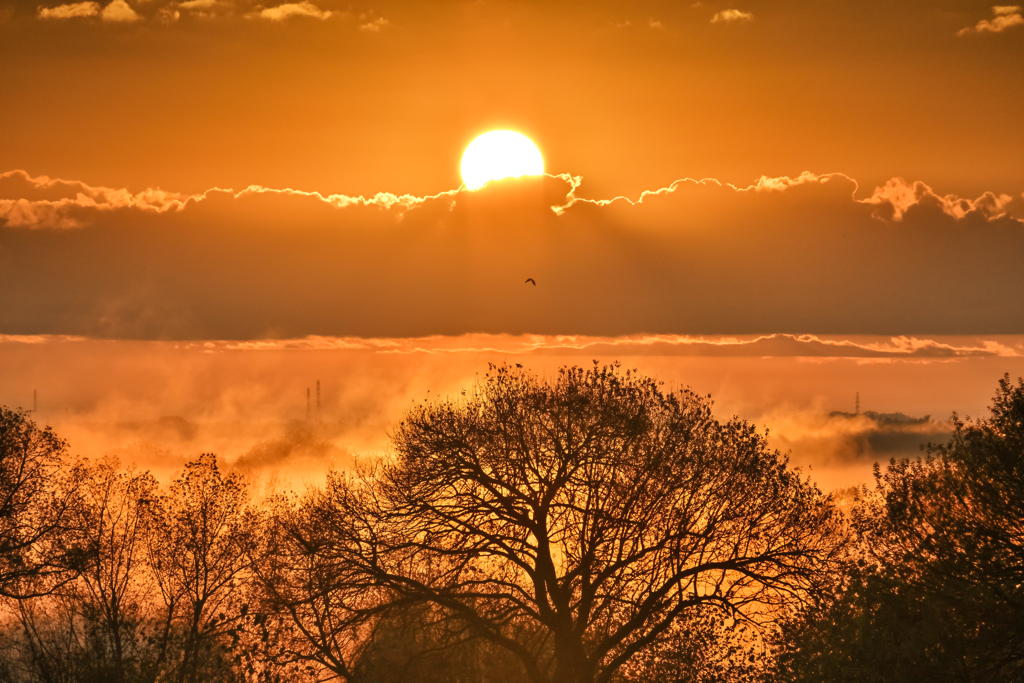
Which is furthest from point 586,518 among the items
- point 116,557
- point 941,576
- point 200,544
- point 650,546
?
point 116,557

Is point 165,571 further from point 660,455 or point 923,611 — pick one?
point 923,611

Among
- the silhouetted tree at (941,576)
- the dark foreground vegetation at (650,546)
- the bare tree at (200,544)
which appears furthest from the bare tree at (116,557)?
the silhouetted tree at (941,576)

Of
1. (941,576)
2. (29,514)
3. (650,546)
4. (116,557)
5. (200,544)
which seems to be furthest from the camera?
(116,557)

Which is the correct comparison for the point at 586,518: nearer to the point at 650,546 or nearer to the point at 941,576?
the point at 650,546

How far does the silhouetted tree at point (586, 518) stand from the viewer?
3394 cm

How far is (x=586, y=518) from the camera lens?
35.0 metres

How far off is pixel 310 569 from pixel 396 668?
12.8m

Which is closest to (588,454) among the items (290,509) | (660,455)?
(660,455)

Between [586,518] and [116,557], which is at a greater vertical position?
[586,518]

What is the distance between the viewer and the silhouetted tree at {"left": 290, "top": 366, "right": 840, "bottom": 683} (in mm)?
33938

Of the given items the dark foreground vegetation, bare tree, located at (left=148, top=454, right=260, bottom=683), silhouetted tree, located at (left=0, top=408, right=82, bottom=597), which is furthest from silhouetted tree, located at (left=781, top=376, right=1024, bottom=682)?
silhouetted tree, located at (left=0, top=408, right=82, bottom=597)

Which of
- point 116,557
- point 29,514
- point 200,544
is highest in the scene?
point 29,514

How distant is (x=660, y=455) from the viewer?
3556 centimetres

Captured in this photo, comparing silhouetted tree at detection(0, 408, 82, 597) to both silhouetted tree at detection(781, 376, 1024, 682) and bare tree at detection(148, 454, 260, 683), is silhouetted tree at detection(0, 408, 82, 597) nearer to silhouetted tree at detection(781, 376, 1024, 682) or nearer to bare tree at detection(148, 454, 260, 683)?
bare tree at detection(148, 454, 260, 683)
